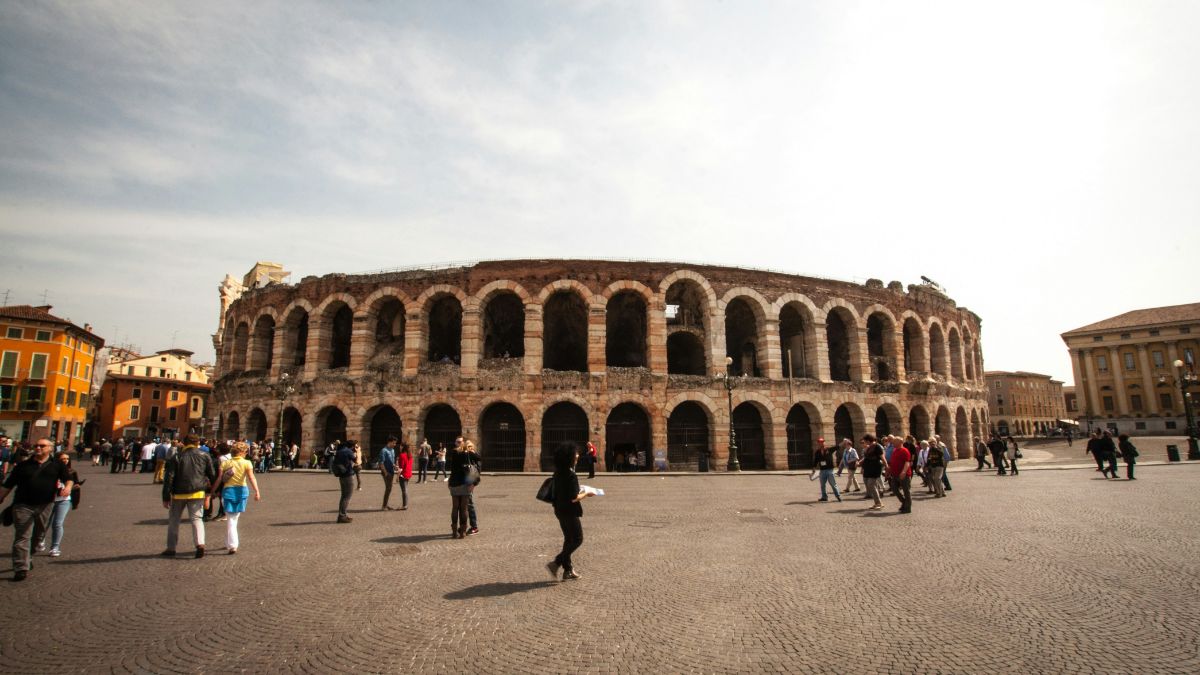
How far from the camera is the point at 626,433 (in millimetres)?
25906

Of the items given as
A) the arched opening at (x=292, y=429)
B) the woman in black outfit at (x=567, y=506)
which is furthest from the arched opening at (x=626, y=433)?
the woman in black outfit at (x=567, y=506)

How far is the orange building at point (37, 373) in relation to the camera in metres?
36.9

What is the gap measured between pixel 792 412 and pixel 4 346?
2016 inches

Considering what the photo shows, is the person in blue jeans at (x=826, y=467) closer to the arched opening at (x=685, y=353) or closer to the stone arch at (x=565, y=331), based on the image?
the arched opening at (x=685, y=353)

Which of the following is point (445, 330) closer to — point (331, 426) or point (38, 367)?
point (331, 426)

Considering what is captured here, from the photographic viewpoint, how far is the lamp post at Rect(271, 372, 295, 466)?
25.8 m

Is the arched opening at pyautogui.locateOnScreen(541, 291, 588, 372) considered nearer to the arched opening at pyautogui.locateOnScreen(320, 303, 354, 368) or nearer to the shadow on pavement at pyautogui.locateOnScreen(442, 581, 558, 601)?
the arched opening at pyautogui.locateOnScreen(320, 303, 354, 368)

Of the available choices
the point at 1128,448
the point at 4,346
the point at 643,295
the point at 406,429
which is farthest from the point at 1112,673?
the point at 4,346

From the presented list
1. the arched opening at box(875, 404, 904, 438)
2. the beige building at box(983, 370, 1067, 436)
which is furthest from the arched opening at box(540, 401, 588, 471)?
the beige building at box(983, 370, 1067, 436)

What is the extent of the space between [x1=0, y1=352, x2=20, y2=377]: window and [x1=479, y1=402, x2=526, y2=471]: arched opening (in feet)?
119

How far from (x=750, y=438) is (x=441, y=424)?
49.3ft

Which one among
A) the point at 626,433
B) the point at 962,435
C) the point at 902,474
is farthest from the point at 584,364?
the point at 962,435

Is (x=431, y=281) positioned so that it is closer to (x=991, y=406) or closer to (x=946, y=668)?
(x=946, y=668)

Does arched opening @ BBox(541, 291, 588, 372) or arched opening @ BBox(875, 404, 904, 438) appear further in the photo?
arched opening @ BBox(875, 404, 904, 438)
